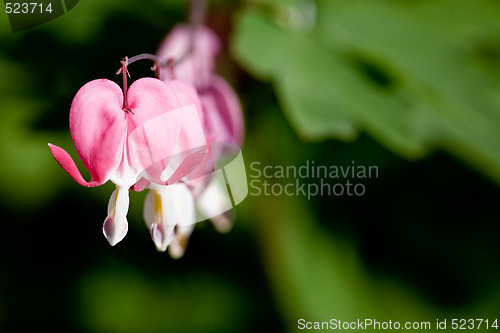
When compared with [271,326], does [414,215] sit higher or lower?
higher

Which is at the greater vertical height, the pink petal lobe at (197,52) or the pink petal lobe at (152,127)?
the pink petal lobe at (152,127)

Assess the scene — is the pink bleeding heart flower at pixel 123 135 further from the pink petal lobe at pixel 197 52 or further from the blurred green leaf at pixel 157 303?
the blurred green leaf at pixel 157 303

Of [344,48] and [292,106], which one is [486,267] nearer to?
[344,48]

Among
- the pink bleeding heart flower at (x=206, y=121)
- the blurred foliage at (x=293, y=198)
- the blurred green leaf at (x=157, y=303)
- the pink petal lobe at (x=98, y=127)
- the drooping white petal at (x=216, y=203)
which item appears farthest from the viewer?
the blurred green leaf at (x=157, y=303)

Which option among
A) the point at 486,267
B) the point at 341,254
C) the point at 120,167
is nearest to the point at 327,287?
the point at 341,254

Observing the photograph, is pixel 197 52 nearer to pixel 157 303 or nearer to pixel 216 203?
pixel 216 203

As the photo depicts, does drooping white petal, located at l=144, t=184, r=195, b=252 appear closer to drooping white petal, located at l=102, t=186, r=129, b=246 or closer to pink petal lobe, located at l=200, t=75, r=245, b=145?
drooping white petal, located at l=102, t=186, r=129, b=246

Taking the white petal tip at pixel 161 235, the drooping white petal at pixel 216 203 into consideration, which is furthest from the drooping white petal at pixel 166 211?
the drooping white petal at pixel 216 203
